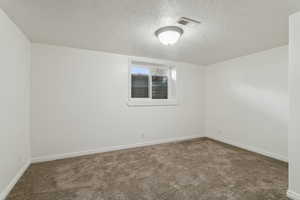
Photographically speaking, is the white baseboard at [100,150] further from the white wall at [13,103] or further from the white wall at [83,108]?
the white wall at [13,103]

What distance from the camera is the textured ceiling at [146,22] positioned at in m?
1.57

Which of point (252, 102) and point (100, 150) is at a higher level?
point (252, 102)

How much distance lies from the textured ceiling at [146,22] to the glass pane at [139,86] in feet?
2.85

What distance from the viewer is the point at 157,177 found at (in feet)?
6.89

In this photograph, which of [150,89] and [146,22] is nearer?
[146,22]

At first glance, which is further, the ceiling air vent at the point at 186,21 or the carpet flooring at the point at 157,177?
the ceiling air vent at the point at 186,21

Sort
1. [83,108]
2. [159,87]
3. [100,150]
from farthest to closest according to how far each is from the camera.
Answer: [159,87] → [100,150] → [83,108]

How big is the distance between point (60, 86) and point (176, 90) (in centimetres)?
289

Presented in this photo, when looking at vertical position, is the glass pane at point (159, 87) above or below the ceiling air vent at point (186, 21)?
below

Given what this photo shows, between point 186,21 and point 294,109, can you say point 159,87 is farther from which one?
point 294,109

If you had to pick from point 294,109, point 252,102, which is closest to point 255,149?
point 252,102

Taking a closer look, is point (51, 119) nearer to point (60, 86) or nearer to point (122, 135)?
point (60, 86)

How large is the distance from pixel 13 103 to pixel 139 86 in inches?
95.2

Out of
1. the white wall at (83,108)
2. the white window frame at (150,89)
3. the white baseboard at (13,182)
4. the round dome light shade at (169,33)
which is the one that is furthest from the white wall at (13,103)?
the round dome light shade at (169,33)
